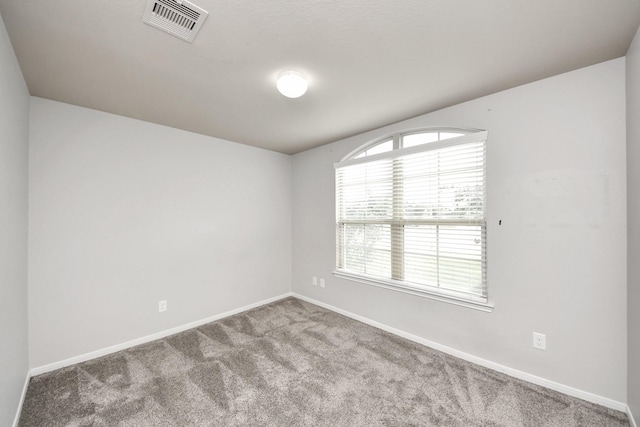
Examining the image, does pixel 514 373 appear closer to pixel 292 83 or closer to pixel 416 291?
pixel 416 291

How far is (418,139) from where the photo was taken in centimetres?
285

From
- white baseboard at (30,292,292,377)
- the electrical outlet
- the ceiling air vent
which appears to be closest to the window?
the electrical outlet

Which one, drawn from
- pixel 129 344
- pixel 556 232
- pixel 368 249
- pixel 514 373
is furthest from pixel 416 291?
pixel 129 344

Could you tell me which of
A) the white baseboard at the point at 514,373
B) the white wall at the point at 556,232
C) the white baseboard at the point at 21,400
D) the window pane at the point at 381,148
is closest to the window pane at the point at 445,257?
the white wall at the point at 556,232

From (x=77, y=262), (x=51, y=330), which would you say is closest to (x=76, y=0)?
(x=77, y=262)

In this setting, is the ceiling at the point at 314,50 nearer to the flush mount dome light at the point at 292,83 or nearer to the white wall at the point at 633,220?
the flush mount dome light at the point at 292,83

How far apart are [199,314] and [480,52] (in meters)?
3.84

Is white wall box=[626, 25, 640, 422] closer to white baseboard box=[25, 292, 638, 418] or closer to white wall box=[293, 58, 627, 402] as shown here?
white wall box=[293, 58, 627, 402]

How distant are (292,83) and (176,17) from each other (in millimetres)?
775

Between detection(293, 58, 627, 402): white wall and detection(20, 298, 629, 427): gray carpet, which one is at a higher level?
detection(293, 58, 627, 402): white wall

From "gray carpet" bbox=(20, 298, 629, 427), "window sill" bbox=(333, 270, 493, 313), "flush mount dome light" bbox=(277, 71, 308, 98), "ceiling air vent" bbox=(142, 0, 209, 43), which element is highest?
"ceiling air vent" bbox=(142, 0, 209, 43)

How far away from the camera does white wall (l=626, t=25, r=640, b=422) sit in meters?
1.56

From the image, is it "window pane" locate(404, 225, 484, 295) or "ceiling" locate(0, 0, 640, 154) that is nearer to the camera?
"ceiling" locate(0, 0, 640, 154)

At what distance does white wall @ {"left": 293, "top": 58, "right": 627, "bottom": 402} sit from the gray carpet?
0.28m
